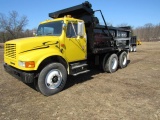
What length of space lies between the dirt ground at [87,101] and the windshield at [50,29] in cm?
211

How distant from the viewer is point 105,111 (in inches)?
168

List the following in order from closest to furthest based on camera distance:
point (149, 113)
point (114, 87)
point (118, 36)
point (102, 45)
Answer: point (149, 113), point (114, 87), point (102, 45), point (118, 36)

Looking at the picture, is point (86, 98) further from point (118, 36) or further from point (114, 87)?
point (118, 36)

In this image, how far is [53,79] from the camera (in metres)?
5.52

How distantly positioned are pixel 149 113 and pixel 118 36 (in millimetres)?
5787

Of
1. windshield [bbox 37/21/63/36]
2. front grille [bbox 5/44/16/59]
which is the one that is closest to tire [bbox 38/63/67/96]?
front grille [bbox 5/44/16/59]

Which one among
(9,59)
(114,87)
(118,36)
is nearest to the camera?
(9,59)

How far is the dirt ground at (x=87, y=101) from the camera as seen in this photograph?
4.11 m

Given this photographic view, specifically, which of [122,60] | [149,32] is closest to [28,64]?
[122,60]

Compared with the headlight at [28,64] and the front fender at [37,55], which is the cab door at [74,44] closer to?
the front fender at [37,55]

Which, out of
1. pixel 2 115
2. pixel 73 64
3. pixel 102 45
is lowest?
pixel 2 115

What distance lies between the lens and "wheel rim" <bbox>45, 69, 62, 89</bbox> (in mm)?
5391

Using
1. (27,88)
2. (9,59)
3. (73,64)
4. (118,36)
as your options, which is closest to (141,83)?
(73,64)

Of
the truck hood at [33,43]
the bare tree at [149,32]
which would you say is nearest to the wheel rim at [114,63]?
the truck hood at [33,43]
